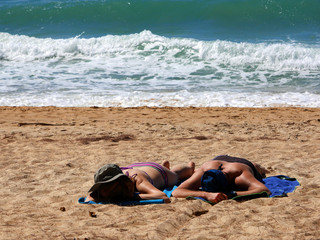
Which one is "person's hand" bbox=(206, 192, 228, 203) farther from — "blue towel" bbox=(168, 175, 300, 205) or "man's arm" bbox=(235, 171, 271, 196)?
"man's arm" bbox=(235, 171, 271, 196)

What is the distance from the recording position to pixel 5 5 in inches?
957

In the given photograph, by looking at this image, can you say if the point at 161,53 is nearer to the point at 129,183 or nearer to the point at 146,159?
the point at 146,159

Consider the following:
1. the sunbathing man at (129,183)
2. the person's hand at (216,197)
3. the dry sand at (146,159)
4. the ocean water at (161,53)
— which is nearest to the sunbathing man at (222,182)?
the person's hand at (216,197)

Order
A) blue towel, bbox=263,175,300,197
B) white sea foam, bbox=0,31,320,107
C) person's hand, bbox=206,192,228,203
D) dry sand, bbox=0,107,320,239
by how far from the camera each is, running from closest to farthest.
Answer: dry sand, bbox=0,107,320,239
person's hand, bbox=206,192,228,203
blue towel, bbox=263,175,300,197
white sea foam, bbox=0,31,320,107

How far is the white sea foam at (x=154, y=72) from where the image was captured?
1069 centimetres

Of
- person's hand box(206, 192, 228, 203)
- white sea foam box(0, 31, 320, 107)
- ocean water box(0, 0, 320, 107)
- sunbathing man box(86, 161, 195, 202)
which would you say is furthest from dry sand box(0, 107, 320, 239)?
ocean water box(0, 0, 320, 107)

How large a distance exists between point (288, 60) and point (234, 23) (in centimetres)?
634

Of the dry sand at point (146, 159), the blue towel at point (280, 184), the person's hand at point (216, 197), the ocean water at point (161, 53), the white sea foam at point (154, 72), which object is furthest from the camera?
the ocean water at point (161, 53)

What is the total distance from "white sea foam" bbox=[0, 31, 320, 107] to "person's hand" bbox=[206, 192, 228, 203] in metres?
6.03

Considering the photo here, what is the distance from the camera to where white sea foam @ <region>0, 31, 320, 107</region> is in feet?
35.1

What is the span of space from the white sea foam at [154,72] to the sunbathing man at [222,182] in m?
5.58

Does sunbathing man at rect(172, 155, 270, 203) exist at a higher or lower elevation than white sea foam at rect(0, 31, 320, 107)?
higher

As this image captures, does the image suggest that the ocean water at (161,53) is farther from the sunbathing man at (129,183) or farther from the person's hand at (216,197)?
the person's hand at (216,197)

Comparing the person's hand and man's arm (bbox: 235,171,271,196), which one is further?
man's arm (bbox: 235,171,271,196)
